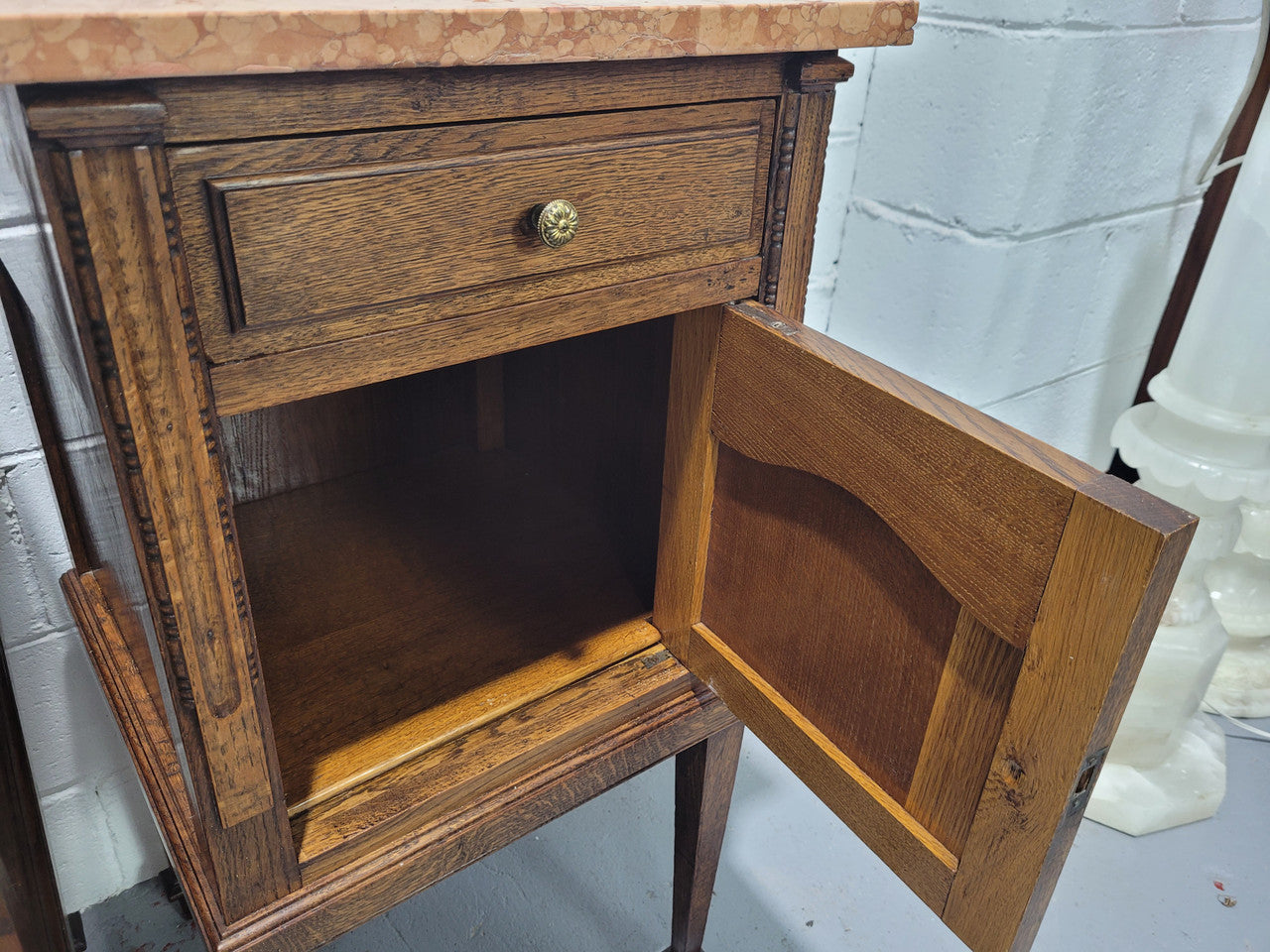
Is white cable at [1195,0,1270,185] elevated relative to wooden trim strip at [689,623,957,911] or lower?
elevated

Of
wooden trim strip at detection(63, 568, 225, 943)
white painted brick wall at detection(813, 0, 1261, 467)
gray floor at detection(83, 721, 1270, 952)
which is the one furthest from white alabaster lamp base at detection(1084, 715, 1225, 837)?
wooden trim strip at detection(63, 568, 225, 943)

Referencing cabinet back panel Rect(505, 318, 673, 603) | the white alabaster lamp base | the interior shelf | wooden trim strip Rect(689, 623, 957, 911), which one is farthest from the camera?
the white alabaster lamp base

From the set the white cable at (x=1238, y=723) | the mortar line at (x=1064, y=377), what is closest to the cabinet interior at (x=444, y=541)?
the mortar line at (x=1064, y=377)

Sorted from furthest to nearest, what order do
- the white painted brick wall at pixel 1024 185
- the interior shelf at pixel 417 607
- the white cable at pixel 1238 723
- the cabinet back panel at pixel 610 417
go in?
the white cable at pixel 1238 723
the white painted brick wall at pixel 1024 185
the cabinet back panel at pixel 610 417
the interior shelf at pixel 417 607

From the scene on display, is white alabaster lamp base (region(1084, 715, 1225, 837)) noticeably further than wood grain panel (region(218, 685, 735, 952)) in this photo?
Yes

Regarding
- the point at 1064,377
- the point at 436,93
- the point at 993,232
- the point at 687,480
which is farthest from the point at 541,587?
the point at 1064,377

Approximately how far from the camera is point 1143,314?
1.32 m

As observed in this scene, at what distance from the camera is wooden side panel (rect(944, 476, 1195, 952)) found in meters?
0.37

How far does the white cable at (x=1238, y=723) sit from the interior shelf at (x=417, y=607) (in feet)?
3.19

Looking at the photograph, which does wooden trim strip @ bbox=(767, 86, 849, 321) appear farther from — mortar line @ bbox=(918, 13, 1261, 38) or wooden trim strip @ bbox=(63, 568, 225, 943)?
mortar line @ bbox=(918, 13, 1261, 38)

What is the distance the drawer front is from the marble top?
0.04 m

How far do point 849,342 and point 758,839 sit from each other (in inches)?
24.7

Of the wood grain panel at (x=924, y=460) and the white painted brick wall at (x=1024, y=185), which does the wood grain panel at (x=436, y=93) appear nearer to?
the wood grain panel at (x=924, y=460)

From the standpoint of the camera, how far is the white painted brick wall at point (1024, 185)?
1021 millimetres
